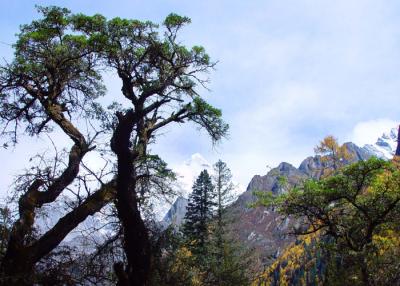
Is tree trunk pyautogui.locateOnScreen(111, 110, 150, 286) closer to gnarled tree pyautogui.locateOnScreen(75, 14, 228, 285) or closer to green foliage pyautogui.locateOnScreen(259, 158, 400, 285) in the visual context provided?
gnarled tree pyautogui.locateOnScreen(75, 14, 228, 285)

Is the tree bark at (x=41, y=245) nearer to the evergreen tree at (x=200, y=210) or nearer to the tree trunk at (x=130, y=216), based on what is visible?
the tree trunk at (x=130, y=216)

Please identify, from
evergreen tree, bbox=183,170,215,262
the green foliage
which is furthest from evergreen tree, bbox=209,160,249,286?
the green foliage

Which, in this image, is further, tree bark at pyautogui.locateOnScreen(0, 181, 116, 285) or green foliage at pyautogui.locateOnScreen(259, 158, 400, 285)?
green foliage at pyautogui.locateOnScreen(259, 158, 400, 285)

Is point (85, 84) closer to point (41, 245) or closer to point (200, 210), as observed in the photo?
point (41, 245)

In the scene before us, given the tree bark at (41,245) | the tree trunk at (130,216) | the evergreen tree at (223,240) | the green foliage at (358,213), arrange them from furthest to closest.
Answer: the evergreen tree at (223,240), the green foliage at (358,213), the tree bark at (41,245), the tree trunk at (130,216)

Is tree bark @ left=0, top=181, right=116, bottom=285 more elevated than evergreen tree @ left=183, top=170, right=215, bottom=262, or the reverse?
evergreen tree @ left=183, top=170, right=215, bottom=262

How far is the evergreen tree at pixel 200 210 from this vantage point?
3275cm

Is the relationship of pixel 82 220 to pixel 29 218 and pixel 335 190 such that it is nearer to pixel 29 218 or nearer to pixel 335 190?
pixel 29 218

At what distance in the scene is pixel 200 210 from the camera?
115 feet

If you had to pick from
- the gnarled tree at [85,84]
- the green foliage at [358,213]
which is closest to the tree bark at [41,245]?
the gnarled tree at [85,84]

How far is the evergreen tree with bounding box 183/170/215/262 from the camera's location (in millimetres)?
32750

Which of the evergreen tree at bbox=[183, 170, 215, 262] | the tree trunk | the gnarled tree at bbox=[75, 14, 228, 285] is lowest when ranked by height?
the tree trunk

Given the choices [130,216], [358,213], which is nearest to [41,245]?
[130,216]

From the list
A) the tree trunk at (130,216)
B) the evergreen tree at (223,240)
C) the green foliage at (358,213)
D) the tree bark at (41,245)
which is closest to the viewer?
the tree trunk at (130,216)
